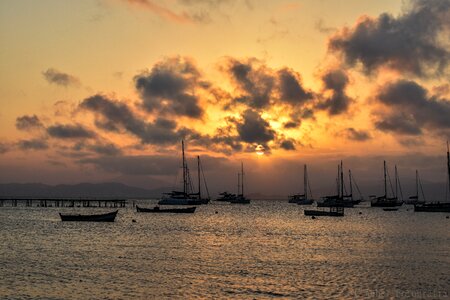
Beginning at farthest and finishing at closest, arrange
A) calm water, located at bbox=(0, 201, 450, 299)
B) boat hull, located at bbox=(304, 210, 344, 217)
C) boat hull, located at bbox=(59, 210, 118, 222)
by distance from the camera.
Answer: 1. boat hull, located at bbox=(304, 210, 344, 217)
2. boat hull, located at bbox=(59, 210, 118, 222)
3. calm water, located at bbox=(0, 201, 450, 299)

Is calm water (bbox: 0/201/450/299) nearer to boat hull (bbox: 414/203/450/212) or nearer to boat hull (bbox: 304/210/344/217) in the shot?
boat hull (bbox: 304/210/344/217)

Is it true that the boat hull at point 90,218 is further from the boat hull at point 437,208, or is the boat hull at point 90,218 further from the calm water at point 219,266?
the boat hull at point 437,208

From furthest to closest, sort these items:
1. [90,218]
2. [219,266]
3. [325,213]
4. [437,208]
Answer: [437,208], [325,213], [90,218], [219,266]

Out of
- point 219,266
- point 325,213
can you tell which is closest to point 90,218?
point 325,213

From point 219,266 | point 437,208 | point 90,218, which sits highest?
point 90,218

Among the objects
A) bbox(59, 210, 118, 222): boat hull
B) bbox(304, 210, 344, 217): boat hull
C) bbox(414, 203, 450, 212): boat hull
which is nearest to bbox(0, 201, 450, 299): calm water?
bbox(59, 210, 118, 222): boat hull

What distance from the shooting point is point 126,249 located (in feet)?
182

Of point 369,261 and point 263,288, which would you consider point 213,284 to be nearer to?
point 263,288

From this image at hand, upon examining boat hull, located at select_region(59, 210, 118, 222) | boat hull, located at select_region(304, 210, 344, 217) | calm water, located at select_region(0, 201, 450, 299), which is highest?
boat hull, located at select_region(59, 210, 118, 222)

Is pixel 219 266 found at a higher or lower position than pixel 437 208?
lower

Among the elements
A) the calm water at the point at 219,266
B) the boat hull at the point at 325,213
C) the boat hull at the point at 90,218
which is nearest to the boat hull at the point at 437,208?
the boat hull at the point at 325,213

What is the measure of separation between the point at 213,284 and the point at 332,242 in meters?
33.4

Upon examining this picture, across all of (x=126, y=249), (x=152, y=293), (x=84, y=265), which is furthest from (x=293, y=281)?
(x=126, y=249)

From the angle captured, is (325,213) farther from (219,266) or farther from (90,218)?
(219,266)
